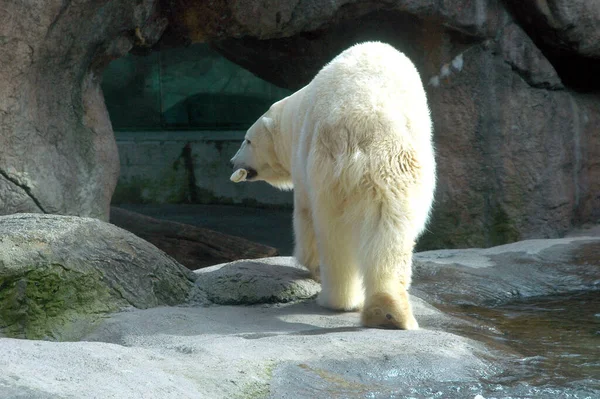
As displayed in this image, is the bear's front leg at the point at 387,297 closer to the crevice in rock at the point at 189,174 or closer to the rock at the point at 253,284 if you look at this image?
the rock at the point at 253,284

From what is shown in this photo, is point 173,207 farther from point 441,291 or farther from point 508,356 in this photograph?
point 508,356

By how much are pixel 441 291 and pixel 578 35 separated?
3201 mm

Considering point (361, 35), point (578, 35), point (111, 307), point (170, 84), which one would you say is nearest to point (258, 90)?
point (170, 84)

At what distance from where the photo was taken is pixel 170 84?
1098 centimetres

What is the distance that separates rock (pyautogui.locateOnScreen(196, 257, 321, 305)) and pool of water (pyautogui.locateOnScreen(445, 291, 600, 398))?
0.84 m

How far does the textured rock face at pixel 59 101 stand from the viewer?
5.66 metres

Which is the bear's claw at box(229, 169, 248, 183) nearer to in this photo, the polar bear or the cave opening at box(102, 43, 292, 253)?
the polar bear

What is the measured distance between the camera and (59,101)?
6055 millimetres

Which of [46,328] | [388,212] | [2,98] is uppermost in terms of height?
[2,98]

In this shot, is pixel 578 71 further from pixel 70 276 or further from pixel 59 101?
pixel 70 276

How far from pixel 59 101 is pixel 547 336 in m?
3.71

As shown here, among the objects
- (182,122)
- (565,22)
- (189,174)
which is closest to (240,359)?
(565,22)

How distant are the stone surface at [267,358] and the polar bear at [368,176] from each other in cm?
18

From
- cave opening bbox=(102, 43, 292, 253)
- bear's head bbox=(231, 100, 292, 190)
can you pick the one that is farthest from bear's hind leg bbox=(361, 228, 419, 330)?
cave opening bbox=(102, 43, 292, 253)
